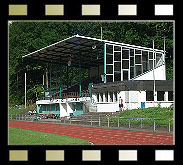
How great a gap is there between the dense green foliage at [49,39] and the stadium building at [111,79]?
2614 millimetres

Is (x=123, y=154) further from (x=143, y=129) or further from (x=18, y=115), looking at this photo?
(x=18, y=115)

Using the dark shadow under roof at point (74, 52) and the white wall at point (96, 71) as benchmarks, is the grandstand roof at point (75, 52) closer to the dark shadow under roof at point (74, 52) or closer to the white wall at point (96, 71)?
the dark shadow under roof at point (74, 52)

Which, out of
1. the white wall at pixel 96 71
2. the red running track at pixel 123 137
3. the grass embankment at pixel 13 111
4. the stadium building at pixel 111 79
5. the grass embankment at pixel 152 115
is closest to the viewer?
the red running track at pixel 123 137

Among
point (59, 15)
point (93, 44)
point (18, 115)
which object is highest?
point (93, 44)

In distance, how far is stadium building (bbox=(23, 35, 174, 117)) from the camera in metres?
36.6

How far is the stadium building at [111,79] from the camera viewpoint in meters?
36.6

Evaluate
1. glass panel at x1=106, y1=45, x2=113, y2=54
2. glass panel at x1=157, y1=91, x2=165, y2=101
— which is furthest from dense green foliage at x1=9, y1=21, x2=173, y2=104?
glass panel at x1=157, y1=91, x2=165, y2=101

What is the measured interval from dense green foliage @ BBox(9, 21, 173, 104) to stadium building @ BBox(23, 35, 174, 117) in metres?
2.61

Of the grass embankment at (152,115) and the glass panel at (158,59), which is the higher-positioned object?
the glass panel at (158,59)

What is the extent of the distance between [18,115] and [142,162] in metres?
33.5

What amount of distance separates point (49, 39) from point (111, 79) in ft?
57.3

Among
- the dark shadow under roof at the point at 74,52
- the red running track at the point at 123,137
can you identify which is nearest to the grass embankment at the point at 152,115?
the red running track at the point at 123,137

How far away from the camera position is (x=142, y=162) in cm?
754
